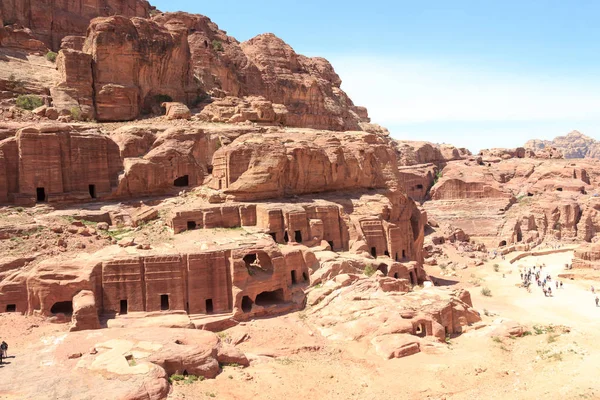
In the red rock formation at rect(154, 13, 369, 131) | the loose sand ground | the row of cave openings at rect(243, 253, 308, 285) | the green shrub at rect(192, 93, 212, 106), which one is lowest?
the loose sand ground

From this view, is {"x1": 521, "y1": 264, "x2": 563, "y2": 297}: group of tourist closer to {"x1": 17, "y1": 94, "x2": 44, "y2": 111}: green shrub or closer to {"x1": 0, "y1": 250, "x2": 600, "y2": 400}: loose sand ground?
{"x1": 0, "y1": 250, "x2": 600, "y2": 400}: loose sand ground

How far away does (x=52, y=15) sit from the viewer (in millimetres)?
51094

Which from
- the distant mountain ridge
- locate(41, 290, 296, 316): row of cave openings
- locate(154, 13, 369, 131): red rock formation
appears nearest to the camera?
locate(41, 290, 296, 316): row of cave openings

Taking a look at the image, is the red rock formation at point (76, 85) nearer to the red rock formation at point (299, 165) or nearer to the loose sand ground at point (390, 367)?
the red rock formation at point (299, 165)

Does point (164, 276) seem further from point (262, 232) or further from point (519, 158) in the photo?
point (519, 158)

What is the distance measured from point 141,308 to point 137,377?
727 centimetres

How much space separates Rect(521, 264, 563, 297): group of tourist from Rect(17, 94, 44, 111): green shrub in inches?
1492

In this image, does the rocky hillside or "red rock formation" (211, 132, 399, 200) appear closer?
"red rock formation" (211, 132, 399, 200)

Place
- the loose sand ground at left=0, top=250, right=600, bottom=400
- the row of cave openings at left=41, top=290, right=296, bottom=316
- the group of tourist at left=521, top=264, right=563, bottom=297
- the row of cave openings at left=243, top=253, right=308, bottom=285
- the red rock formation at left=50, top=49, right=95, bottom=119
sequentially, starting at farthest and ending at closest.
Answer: the red rock formation at left=50, top=49, right=95, bottom=119 → the group of tourist at left=521, top=264, right=563, bottom=297 → the row of cave openings at left=243, top=253, right=308, bottom=285 → the row of cave openings at left=41, top=290, right=296, bottom=316 → the loose sand ground at left=0, top=250, right=600, bottom=400

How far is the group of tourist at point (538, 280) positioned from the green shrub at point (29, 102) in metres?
37.9

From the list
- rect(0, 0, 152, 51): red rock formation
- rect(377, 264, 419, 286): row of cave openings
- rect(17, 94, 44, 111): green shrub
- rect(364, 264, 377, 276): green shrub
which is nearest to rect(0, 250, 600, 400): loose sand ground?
rect(364, 264, 377, 276): green shrub

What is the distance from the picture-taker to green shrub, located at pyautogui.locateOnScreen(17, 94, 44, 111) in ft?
121

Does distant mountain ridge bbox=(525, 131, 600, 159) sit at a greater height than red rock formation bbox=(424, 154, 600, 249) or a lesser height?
greater

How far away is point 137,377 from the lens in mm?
16422
